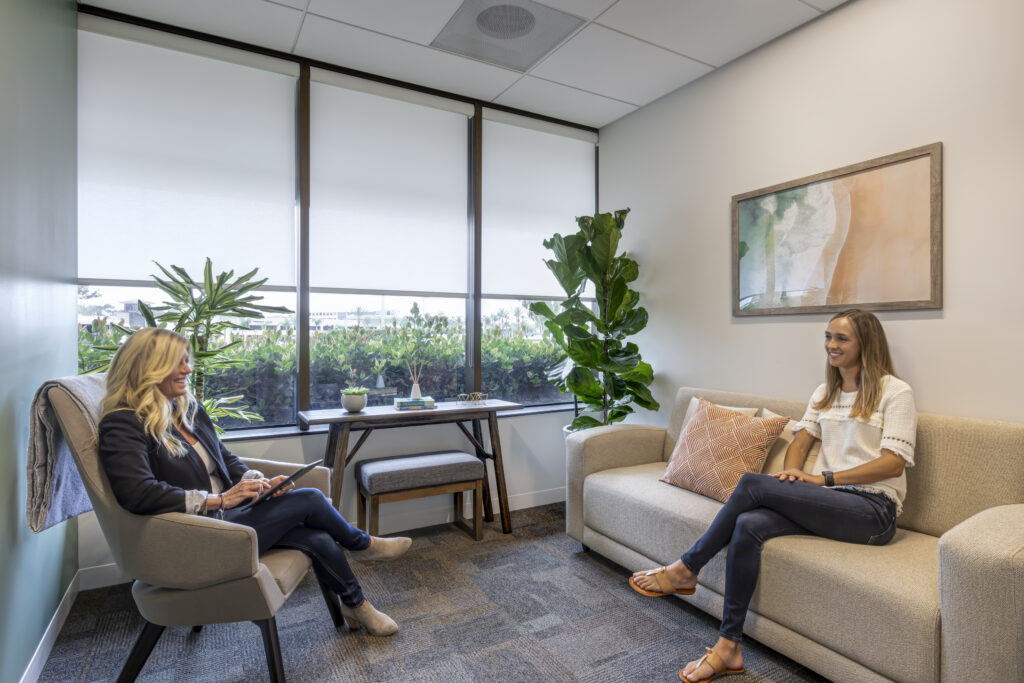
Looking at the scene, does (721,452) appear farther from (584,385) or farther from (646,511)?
(584,385)

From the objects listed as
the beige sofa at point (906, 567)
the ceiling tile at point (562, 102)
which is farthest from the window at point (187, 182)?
the beige sofa at point (906, 567)

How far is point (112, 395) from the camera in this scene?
176 centimetres

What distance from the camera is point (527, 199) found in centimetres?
395

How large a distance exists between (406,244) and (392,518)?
1679 mm

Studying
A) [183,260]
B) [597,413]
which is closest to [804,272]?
[597,413]

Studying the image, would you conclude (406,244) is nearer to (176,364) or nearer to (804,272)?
(176,364)

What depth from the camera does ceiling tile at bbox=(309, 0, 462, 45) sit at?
2.58 m

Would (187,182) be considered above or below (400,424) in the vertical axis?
above

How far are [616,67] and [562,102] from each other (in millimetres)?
576

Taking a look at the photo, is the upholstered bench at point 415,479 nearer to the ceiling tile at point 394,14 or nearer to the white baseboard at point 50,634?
the white baseboard at point 50,634

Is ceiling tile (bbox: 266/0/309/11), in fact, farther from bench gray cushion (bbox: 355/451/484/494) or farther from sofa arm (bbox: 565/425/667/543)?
sofa arm (bbox: 565/425/667/543)

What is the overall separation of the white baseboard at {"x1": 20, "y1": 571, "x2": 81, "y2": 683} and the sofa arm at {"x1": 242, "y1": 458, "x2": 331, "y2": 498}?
86cm

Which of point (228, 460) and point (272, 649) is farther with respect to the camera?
point (228, 460)

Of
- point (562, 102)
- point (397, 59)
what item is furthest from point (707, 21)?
point (397, 59)
